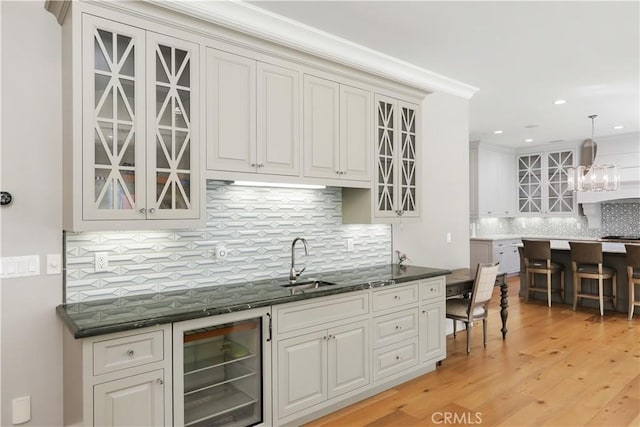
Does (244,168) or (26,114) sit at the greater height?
(26,114)

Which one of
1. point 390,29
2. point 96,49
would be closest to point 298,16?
point 390,29

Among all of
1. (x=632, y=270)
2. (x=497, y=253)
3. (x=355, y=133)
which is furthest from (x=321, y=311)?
(x=497, y=253)

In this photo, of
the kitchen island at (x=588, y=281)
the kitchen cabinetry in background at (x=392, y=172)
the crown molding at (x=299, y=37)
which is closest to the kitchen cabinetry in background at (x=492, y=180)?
the kitchen island at (x=588, y=281)

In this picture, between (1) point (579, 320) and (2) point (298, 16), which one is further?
(1) point (579, 320)

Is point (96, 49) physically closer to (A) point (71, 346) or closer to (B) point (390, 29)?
(A) point (71, 346)

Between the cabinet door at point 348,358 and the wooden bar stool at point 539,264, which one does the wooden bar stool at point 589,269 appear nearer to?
the wooden bar stool at point 539,264

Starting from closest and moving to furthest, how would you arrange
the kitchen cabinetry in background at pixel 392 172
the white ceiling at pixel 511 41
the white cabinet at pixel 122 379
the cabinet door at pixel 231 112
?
the white cabinet at pixel 122 379 < the cabinet door at pixel 231 112 < the white ceiling at pixel 511 41 < the kitchen cabinetry in background at pixel 392 172

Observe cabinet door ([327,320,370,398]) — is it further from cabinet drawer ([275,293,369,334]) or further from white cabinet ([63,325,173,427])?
white cabinet ([63,325,173,427])

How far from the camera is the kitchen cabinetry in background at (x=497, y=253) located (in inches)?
308

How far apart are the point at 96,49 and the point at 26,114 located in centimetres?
54

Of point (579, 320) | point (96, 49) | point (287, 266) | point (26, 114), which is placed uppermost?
point (96, 49)

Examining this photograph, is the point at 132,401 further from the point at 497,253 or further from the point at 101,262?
the point at 497,253

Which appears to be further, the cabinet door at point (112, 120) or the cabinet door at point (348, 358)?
the cabinet door at point (348, 358)

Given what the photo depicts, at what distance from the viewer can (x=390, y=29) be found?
325 centimetres
